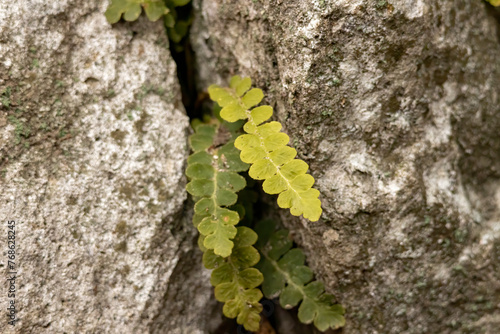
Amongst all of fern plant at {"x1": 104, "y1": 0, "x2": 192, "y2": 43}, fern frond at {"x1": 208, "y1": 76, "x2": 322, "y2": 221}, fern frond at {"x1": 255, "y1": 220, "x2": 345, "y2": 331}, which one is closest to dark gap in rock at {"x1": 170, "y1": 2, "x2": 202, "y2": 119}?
fern plant at {"x1": 104, "y1": 0, "x2": 192, "y2": 43}

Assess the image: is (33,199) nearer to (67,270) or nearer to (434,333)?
(67,270)

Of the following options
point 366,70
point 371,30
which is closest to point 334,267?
point 366,70

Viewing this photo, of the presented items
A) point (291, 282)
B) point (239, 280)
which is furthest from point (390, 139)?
point (239, 280)

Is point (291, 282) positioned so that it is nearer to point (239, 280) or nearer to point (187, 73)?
point (239, 280)

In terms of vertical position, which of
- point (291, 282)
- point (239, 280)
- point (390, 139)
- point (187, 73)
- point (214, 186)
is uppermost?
point (187, 73)

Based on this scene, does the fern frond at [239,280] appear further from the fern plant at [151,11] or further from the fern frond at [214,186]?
the fern plant at [151,11]
